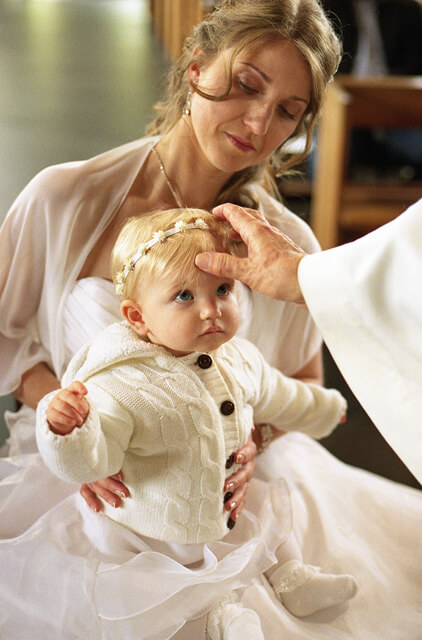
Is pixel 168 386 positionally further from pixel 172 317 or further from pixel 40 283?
pixel 40 283

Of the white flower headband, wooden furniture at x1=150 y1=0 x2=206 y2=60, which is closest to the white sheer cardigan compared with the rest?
wooden furniture at x1=150 y1=0 x2=206 y2=60

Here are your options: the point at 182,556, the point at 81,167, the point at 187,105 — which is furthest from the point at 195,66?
the point at 182,556

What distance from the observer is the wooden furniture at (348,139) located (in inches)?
150

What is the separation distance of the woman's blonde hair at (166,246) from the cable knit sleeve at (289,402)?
253 mm

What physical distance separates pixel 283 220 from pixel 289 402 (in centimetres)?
42

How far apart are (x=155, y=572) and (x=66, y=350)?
1.76 ft

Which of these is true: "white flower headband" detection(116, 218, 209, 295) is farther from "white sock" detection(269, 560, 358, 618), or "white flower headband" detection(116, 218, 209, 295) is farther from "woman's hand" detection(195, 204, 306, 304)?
"white sock" detection(269, 560, 358, 618)

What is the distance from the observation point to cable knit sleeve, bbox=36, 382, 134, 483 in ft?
3.38

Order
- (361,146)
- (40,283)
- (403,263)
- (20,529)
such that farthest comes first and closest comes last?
(361,146) < (40,283) < (20,529) < (403,263)

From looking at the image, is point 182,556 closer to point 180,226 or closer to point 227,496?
point 227,496

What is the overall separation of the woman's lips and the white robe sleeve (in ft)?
1.12

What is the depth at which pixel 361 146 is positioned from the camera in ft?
15.7

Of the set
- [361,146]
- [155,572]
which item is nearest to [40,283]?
[155,572]

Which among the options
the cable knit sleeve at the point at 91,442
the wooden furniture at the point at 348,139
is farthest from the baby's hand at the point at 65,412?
the wooden furniture at the point at 348,139
